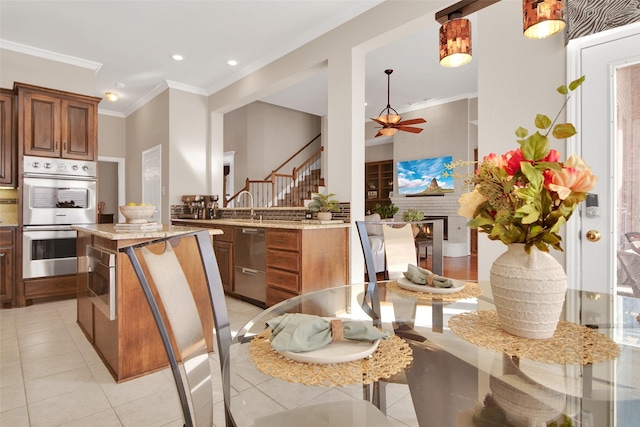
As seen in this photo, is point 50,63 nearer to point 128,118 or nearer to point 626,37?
point 128,118

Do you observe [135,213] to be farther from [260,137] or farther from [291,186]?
[291,186]

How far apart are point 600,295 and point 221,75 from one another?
5.49 meters

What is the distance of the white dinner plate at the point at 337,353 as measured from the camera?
29.7 inches

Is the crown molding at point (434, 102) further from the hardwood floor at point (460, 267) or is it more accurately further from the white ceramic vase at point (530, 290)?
the white ceramic vase at point (530, 290)

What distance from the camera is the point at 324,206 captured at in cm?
373

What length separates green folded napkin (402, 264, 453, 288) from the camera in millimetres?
1455

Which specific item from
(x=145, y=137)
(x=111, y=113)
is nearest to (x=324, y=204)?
(x=145, y=137)

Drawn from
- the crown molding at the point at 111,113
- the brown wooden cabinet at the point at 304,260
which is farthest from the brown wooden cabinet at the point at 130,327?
the crown molding at the point at 111,113

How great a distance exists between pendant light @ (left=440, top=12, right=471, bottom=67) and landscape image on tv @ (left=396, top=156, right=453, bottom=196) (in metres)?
6.18

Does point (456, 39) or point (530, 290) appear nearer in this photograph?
point (530, 290)

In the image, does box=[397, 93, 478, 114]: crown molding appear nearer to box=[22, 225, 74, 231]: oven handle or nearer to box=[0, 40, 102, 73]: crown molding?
box=[0, 40, 102, 73]: crown molding

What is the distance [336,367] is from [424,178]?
24.7ft

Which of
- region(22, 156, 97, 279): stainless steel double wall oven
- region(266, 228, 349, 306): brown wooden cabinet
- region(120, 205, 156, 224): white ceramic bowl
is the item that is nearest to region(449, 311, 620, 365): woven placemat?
region(266, 228, 349, 306): brown wooden cabinet

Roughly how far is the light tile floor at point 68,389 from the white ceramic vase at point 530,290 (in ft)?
5.58
